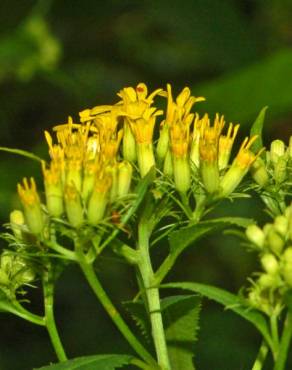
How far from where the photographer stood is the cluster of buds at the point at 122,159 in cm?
403

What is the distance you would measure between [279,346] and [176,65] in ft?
24.5

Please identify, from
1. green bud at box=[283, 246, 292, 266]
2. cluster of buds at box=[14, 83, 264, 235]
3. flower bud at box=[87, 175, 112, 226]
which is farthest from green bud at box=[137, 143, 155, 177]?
green bud at box=[283, 246, 292, 266]

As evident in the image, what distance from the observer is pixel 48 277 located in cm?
429

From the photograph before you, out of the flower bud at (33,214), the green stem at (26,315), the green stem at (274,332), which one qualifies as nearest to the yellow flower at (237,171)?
the green stem at (274,332)

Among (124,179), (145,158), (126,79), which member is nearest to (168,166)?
(145,158)

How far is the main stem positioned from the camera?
4.12 m

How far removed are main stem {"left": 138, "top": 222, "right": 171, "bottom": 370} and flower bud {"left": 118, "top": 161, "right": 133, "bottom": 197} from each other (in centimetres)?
22

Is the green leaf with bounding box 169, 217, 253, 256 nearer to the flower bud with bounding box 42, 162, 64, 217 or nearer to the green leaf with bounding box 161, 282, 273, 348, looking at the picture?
the green leaf with bounding box 161, 282, 273, 348

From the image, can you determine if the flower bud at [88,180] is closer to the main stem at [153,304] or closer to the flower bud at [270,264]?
the main stem at [153,304]

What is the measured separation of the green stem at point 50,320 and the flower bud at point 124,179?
50 centimetres

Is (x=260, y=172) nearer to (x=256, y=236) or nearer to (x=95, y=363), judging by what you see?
(x=256, y=236)

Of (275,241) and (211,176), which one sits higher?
(211,176)

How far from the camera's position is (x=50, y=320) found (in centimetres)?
423

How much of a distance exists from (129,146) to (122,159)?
0.07 m
